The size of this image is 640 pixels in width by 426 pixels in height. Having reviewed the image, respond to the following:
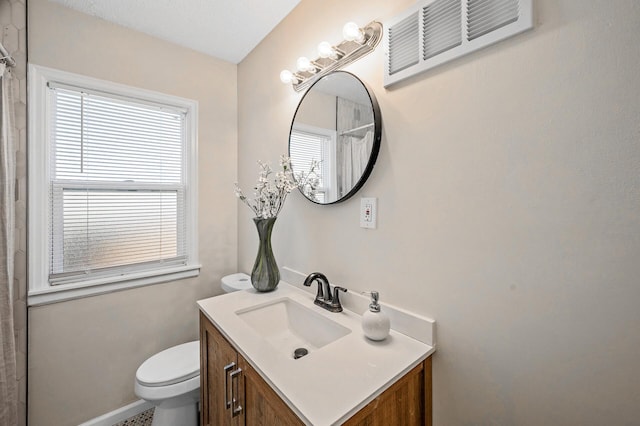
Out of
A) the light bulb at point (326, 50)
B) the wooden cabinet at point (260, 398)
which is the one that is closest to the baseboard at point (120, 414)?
the wooden cabinet at point (260, 398)

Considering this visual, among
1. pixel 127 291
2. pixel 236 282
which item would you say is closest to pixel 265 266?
pixel 236 282

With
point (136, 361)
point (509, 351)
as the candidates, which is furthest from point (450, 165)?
point (136, 361)

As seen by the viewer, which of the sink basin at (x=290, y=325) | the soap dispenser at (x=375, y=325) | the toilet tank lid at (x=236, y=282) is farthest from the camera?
the toilet tank lid at (x=236, y=282)

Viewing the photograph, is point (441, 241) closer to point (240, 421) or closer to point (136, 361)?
point (240, 421)

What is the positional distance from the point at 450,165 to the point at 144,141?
6.12ft

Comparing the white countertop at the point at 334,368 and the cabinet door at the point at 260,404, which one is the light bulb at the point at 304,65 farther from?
the cabinet door at the point at 260,404

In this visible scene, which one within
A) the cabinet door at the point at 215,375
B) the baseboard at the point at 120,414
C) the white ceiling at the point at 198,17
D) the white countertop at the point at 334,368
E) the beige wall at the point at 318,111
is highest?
the white ceiling at the point at 198,17

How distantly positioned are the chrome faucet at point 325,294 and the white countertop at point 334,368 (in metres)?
0.07

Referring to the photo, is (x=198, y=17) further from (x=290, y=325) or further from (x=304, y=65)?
(x=290, y=325)

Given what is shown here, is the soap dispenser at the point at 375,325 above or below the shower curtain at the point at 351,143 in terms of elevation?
below

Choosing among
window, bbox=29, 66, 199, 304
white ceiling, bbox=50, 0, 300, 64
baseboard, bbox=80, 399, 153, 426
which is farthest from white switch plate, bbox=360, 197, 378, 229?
baseboard, bbox=80, 399, 153, 426

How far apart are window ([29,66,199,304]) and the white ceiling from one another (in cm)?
40

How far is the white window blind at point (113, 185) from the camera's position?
4.94ft

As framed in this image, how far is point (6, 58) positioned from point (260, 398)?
6.21 ft
